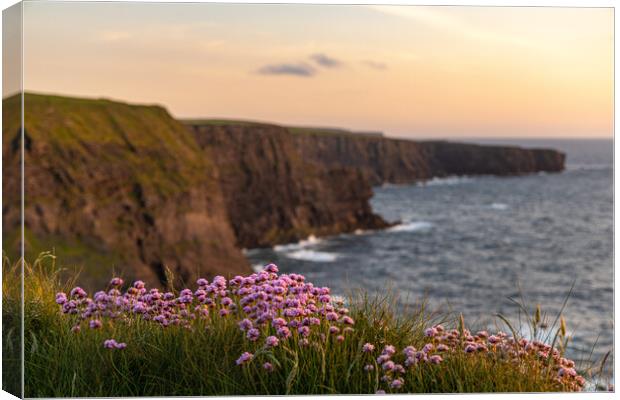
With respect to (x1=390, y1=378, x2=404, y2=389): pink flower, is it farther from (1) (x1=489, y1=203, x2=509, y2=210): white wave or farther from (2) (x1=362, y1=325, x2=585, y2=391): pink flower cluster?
(1) (x1=489, y1=203, x2=509, y2=210): white wave

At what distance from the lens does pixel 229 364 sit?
6.17 metres

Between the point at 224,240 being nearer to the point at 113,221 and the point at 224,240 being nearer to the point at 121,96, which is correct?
the point at 113,221

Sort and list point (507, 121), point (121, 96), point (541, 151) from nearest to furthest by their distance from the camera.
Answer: point (507, 121) < point (121, 96) < point (541, 151)

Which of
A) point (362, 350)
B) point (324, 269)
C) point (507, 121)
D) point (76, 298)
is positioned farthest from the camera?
point (324, 269)

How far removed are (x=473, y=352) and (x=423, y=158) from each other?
5777 inches

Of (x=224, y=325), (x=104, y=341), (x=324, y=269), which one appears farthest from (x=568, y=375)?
(x=324, y=269)

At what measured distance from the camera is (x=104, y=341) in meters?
6.41

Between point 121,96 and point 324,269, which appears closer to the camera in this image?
point 324,269

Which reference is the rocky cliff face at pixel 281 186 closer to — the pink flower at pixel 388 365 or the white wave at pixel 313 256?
the white wave at pixel 313 256

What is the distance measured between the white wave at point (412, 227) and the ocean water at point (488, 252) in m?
0.13

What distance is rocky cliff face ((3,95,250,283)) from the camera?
2253 inches

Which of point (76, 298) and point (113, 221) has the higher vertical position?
point (76, 298)

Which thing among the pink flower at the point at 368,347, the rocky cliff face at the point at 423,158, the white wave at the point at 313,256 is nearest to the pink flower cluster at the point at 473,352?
the pink flower at the point at 368,347

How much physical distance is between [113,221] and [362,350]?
58.3 metres
